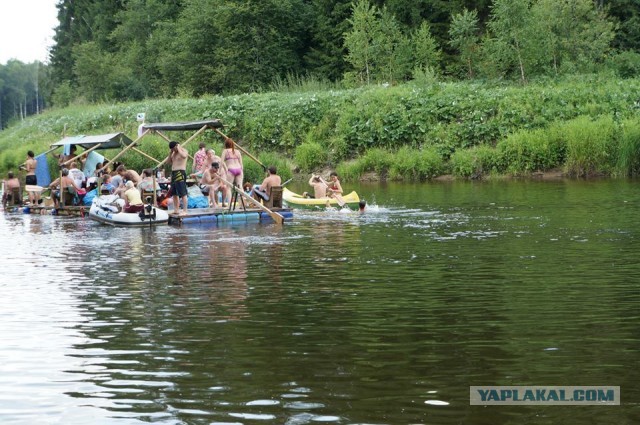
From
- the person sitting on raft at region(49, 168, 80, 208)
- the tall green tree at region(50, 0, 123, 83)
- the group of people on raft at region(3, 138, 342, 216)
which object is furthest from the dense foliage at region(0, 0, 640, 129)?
the person sitting on raft at region(49, 168, 80, 208)

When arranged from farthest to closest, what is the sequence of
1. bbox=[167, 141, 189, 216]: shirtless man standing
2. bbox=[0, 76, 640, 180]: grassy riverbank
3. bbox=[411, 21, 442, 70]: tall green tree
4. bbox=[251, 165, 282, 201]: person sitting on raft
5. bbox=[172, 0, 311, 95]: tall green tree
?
bbox=[172, 0, 311, 95]: tall green tree
bbox=[411, 21, 442, 70]: tall green tree
bbox=[0, 76, 640, 180]: grassy riverbank
bbox=[251, 165, 282, 201]: person sitting on raft
bbox=[167, 141, 189, 216]: shirtless man standing

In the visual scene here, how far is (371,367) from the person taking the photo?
930cm

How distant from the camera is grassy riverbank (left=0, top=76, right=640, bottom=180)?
3950 cm

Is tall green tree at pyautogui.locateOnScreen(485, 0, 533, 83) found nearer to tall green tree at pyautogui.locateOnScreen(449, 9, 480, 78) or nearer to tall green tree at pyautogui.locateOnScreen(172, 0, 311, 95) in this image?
tall green tree at pyautogui.locateOnScreen(449, 9, 480, 78)

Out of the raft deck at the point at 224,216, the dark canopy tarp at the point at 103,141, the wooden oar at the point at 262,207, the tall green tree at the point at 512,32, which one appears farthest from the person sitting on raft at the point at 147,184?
the tall green tree at the point at 512,32

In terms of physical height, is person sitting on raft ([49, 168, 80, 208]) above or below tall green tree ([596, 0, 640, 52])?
below

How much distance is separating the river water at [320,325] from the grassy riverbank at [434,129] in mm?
18844

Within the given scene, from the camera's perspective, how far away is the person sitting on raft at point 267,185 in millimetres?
26422

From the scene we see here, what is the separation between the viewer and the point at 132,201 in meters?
25.4

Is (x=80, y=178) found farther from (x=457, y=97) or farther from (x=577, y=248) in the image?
(x=457, y=97)

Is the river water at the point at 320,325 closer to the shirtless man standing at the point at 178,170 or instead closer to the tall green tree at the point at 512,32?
the shirtless man standing at the point at 178,170

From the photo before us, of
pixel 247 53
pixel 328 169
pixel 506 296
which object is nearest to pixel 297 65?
pixel 247 53

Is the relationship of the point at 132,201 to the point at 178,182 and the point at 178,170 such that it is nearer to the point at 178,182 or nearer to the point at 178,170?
the point at 178,182

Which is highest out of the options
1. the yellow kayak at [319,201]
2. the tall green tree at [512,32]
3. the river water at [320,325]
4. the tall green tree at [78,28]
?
the tall green tree at [78,28]
